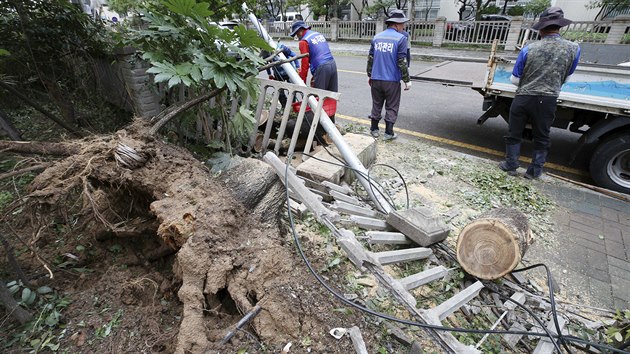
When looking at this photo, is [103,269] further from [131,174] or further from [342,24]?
[342,24]

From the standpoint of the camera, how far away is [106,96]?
462 centimetres

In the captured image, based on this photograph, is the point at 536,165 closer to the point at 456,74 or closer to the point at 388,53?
the point at 456,74

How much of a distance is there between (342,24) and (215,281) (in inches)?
736

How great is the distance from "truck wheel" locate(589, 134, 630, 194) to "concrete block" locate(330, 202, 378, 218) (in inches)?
123

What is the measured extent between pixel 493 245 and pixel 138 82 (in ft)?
13.4

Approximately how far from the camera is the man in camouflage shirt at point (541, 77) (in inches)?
141

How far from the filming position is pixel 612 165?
12.9ft

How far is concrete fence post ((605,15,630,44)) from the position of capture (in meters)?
10.8

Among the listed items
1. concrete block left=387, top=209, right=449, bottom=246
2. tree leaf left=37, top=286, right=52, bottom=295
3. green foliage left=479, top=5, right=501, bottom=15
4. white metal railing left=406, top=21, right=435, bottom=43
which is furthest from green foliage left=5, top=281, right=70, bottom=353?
green foliage left=479, top=5, right=501, bottom=15

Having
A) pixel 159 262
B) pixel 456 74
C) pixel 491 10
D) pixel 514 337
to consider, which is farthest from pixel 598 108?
pixel 491 10

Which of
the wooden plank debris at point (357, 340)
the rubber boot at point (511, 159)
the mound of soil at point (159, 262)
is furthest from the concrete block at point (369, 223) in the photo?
the rubber boot at point (511, 159)

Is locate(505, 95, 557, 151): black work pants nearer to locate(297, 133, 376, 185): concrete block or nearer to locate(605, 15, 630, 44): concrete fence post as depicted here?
locate(297, 133, 376, 185): concrete block

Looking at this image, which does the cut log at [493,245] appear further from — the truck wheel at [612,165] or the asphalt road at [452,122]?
the asphalt road at [452,122]

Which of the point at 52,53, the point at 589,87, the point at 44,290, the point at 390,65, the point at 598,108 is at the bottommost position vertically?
the point at 44,290
